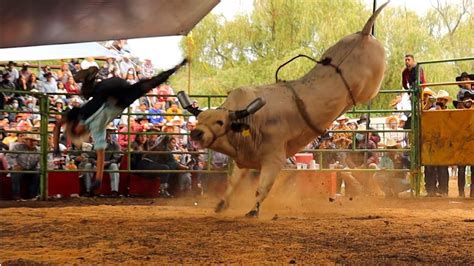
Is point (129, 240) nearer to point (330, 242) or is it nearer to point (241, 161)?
point (330, 242)

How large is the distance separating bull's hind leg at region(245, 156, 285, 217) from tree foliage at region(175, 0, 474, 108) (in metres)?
15.9

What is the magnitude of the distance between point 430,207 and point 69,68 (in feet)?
30.4

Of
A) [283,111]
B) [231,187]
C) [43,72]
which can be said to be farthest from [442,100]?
[43,72]

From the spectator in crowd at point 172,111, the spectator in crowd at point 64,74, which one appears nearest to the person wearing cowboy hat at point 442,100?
the spectator in crowd at point 172,111

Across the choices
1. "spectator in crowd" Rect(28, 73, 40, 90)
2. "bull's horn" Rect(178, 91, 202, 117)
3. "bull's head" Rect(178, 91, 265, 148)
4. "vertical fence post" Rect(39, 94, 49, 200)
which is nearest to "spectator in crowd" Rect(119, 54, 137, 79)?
"spectator in crowd" Rect(28, 73, 40, 90)

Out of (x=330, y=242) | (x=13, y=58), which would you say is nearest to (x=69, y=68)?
(x=13, y=58)

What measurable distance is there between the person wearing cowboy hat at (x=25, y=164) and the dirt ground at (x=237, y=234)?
899 millimetres

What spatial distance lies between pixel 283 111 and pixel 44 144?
153 inches

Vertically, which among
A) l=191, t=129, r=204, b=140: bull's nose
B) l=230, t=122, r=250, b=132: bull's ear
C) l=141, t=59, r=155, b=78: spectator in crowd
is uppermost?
l=141, t=59, r=155, b=78: spectator in crowd

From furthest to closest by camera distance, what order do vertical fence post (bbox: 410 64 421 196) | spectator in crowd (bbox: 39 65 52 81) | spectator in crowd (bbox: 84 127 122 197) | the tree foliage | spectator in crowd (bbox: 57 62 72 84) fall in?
1. the tree foliage
2. spectator in crowd (bbox: 57 62 72 84)
3. spectator in crowd (bbox: 39 65 52 81)
4. vertical fence post (bbox: 410 64 421 196)
5. spectator in crowd (bbox: 84 127 122 197)

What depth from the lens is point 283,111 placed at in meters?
7.22

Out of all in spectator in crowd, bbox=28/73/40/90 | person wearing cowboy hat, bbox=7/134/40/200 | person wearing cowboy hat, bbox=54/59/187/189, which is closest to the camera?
person wearing cowboy hat, bbox=54/59/187/189

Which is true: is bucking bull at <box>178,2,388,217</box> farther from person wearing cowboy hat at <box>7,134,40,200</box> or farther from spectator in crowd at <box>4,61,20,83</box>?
spectator in crowd at <box>4,61,20,83</box>

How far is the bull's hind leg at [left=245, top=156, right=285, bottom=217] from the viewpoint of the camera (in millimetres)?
6829
